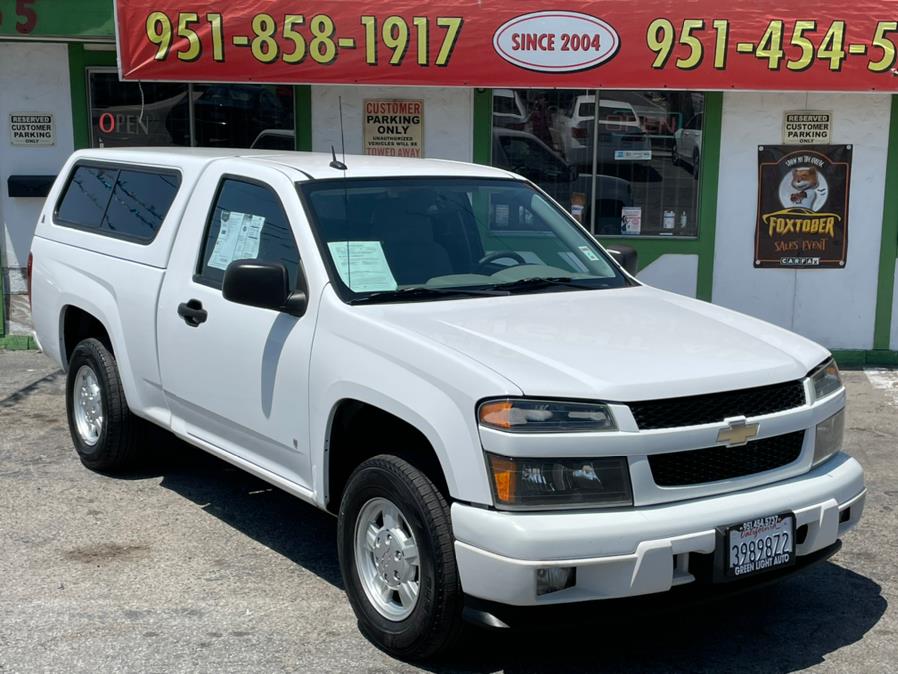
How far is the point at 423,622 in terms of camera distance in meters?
3.97

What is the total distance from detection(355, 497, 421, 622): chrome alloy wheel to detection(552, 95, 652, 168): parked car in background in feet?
A: 20.8

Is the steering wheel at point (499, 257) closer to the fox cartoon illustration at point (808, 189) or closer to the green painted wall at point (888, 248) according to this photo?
the fox cartoon illustration at point (808, 189)

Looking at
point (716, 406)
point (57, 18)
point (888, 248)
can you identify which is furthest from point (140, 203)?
Answer: point (888, 248)

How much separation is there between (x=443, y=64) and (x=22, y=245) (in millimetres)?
4156

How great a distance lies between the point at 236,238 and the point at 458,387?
1.89 meters

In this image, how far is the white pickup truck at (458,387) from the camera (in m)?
3.73

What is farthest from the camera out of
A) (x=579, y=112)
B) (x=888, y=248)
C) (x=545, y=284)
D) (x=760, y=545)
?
(x=579, y=112)

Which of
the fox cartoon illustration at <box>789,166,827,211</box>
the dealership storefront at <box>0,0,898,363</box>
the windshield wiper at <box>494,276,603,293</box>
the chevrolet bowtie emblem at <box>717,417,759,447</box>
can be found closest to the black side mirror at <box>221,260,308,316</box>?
the windshield wiper at <box>494,276,603,293</box>

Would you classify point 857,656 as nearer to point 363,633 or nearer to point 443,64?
point 363,633

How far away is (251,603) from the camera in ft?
15.6

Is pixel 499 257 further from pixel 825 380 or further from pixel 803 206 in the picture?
pixel 803 206

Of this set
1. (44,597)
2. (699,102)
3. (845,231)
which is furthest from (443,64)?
(44,597)

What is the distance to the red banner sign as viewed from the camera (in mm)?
9133

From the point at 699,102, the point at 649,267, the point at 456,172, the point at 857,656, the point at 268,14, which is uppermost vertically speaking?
the point at 268,14
